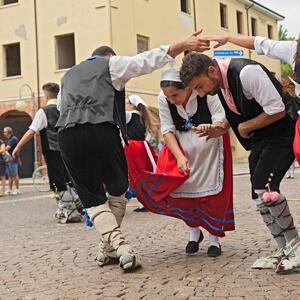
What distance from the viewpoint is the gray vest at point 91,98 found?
14.6 feet

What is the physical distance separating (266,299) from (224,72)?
5.19ft

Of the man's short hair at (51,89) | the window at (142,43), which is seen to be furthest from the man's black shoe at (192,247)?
the window at (142,43)

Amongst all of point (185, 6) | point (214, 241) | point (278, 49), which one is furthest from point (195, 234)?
point (185, 6)

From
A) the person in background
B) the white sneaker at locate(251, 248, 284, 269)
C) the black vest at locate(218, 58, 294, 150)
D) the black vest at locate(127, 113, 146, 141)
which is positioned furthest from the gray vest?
the person in background

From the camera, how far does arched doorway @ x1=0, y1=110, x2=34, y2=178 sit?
89.5 feet

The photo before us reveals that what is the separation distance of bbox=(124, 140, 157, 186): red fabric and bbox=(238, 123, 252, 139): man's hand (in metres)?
1.09

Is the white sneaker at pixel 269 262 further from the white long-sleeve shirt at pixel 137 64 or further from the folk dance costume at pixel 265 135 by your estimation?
the white long-sleeve shirt at pixel 137 64

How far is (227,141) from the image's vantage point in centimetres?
512

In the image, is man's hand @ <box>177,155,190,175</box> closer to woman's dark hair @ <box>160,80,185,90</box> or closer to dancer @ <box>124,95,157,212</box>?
woman's dark hair @ <box>160,80,185,90</box>

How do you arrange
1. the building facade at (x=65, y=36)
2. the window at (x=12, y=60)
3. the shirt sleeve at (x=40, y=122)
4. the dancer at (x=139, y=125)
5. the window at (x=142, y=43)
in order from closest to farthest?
the dancer at (x=139, y=125)
the shirt sleeve at (x=40, y=122)
the building facade at (x=65, y=36)
the window at (x=142, y=43)
the window at (x=12, y=60)

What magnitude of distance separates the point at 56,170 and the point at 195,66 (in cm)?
479

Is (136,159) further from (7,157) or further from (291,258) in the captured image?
(7,157)

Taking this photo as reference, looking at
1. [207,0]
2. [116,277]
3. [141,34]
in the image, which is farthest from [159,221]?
[207,0]

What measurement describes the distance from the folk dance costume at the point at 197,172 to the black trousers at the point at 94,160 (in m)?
0.33
